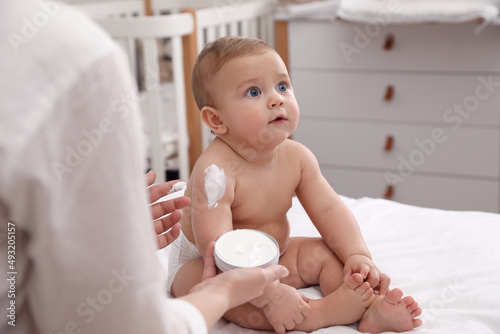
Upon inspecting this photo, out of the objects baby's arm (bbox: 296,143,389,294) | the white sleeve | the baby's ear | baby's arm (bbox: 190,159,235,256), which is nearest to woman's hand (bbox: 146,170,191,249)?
baby's arm (bbox: 190,159,235,256)

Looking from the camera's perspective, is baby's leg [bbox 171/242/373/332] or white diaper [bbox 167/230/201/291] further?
white diaper [bbox 167/230/201/291]

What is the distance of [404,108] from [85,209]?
2.01 metres

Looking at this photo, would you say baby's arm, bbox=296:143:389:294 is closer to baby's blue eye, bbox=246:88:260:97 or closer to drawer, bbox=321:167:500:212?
baby's blue eye, bbox=246:88:260:97

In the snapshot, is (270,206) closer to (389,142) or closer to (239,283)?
(239,283)

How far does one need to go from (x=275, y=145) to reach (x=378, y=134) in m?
1.52

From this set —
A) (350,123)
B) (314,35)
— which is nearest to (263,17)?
(314,35)

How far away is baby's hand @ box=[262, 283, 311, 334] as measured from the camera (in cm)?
80

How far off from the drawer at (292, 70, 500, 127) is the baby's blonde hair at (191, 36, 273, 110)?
1.44 m

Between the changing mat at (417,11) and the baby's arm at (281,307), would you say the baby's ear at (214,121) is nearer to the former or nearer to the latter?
the baby's arm at (281,307)

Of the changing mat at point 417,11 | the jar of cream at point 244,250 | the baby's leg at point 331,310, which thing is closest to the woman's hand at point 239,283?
the jar of cream at point 244,250

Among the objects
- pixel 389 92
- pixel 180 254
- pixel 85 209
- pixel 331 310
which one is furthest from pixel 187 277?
pixel 389 92

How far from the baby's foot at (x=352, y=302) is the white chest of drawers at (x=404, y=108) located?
1.55 meters

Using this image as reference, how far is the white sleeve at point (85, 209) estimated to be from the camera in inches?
16.0

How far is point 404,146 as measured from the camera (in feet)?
7.59
